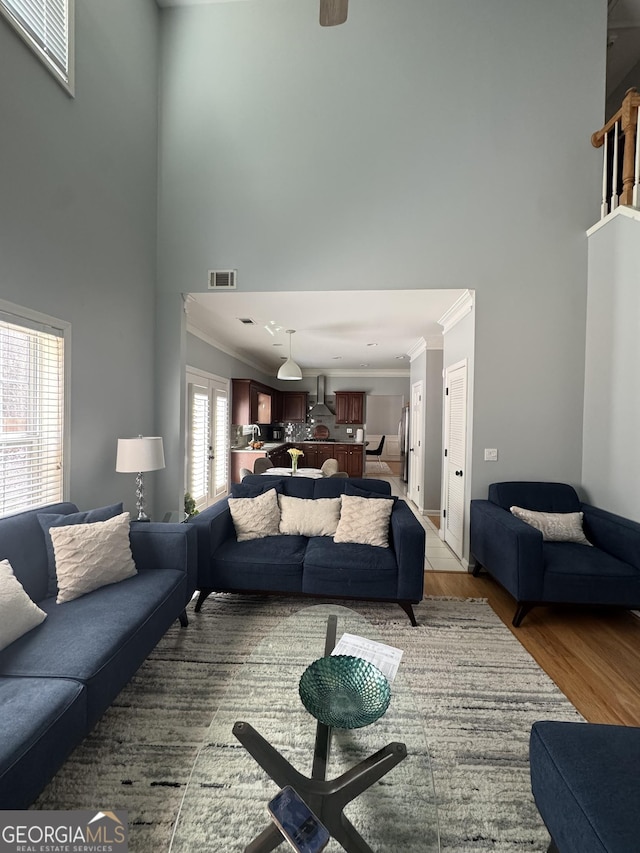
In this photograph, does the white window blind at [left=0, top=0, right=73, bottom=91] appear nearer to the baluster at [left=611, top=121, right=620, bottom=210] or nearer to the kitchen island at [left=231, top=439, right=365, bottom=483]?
the baluster at [left=611, top=121, right=620, bottom=210]

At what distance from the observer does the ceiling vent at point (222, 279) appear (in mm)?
3602

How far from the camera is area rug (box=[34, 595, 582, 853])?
134 centimetres

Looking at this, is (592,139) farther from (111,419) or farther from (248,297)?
(111,419)

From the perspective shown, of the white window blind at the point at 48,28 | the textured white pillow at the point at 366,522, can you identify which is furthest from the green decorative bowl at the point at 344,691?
the white window blind at the point at 48,28

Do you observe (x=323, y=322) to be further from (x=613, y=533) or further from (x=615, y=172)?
(x=613, y=533)

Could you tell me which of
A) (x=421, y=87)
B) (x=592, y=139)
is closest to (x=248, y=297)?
(x=421, y=87)

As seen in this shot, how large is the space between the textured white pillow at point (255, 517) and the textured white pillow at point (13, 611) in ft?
4.53

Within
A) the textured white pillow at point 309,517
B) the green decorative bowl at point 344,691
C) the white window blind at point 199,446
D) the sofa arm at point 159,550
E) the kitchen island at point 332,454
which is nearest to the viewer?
the green decorative bowl at point 344,691

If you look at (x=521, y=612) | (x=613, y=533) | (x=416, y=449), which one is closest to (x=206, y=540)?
(x=521, y=612)

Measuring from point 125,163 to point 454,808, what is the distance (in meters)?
4.51

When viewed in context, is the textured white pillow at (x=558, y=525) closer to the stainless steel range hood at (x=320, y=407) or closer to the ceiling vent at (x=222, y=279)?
the ceiling vent at (x=222, y=279)

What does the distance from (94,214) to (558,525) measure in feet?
13.8

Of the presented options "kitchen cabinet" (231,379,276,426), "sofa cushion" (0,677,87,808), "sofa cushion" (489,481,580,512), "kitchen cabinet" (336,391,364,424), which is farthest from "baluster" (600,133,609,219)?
"kitchen cabinet" (336,391,364,424)

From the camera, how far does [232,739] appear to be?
48.2 inches
